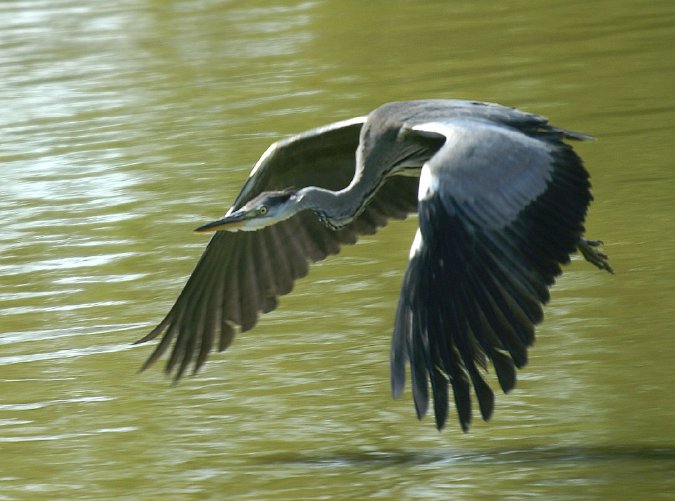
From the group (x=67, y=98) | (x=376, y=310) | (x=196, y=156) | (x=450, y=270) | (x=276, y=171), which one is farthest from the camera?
(x=67, y=98)

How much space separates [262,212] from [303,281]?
Result: 1.66 metres

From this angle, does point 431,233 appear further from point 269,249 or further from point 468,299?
point 269,249

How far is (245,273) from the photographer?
21.3 ft

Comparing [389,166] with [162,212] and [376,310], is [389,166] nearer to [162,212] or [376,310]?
[376,310]

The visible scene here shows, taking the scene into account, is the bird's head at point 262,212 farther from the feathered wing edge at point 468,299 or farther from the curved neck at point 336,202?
the feathered wing edge at point 468,299

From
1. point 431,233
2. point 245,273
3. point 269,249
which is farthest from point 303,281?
point 431,233

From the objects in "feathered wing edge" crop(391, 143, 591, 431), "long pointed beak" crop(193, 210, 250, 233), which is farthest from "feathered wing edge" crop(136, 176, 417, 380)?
"feathered wing edge" crop(391, 143, 591, 431)

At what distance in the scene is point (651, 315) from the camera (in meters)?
6.47

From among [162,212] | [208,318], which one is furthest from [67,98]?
[208,318]

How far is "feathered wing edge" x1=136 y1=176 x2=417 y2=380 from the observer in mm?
6266

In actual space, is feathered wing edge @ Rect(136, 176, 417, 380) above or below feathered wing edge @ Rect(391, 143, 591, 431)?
below

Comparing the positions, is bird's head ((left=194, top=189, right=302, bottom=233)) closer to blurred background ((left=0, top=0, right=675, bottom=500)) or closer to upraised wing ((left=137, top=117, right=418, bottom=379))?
upraised wing ((left=137, top=117, right=418, bottom=379))

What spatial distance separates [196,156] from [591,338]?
465 cm

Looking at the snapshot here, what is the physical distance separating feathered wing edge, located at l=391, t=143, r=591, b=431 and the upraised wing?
60.1 inches
